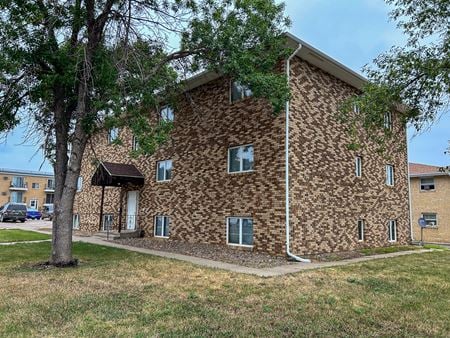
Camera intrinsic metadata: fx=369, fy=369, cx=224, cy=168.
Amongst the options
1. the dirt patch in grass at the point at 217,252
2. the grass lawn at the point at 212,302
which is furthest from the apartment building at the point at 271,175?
the grass lawn at the point at 212,302

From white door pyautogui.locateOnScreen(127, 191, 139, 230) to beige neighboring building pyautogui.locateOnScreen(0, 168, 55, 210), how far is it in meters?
40.9

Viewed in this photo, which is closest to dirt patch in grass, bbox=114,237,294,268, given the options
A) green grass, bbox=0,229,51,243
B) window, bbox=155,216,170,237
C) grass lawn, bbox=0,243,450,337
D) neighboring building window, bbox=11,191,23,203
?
window, bbox=155,216,170,237

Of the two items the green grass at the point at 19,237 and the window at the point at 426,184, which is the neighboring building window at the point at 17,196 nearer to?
the green grass at the point at 19,237

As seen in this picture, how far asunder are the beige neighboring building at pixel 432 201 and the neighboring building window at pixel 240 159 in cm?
1804

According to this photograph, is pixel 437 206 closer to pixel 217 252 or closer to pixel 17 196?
pixel 217 252

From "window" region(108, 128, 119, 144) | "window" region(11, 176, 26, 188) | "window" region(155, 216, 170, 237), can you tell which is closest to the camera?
"window" region(108, 128, 119, 144)

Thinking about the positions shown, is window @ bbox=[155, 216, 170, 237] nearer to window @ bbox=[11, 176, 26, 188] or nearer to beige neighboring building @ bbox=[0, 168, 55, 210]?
beige neighboring building @ bbox=[0, 168, 55, 210]

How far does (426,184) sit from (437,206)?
5.89 ft

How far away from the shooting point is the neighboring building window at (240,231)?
43.1 feet

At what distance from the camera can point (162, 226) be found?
17469 mm

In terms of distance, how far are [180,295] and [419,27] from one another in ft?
21.6

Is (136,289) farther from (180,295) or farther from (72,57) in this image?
(72,57)

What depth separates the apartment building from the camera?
1252 centimetres

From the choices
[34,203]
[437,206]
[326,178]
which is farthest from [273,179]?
[34,203]
